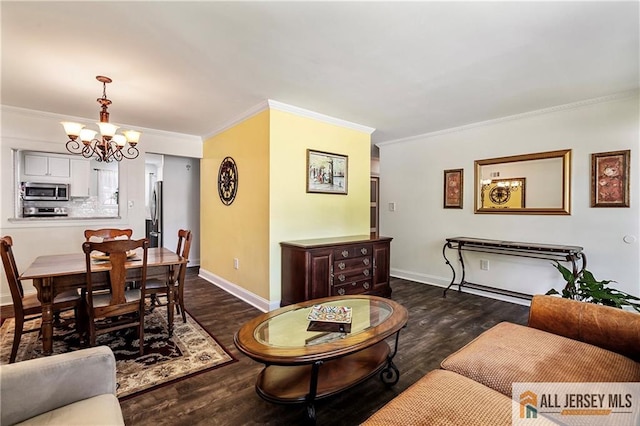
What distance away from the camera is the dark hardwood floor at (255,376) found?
172 cm

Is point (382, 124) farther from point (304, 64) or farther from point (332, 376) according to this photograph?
point (332, 376)

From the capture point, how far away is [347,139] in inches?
165

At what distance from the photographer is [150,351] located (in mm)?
2453

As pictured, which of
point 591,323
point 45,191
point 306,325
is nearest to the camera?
point 591,323

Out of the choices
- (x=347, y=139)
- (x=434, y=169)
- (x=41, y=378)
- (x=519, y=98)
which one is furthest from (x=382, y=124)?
(x=41, y=378)

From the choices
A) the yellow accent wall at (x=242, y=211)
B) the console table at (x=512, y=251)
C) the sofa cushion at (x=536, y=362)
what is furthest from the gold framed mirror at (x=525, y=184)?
the yellow accent wall at (x=242, y=211)

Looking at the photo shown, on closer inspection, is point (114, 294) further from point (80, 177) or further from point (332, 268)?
point (80, 177)

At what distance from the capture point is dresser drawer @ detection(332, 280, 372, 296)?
3447 mm

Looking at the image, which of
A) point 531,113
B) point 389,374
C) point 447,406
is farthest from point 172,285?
point 531,113

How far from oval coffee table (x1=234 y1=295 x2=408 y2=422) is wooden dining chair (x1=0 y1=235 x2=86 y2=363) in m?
1.66

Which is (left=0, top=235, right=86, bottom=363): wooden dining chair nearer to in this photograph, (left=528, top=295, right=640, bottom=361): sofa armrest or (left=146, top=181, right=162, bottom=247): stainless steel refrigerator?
(left=146, top=181, right=162, bottom=247): stainless steel refrigerator

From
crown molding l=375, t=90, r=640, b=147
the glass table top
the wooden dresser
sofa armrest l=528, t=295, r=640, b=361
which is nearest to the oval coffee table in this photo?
the glass table top

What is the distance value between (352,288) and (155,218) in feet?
14.4

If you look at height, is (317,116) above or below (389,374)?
above
